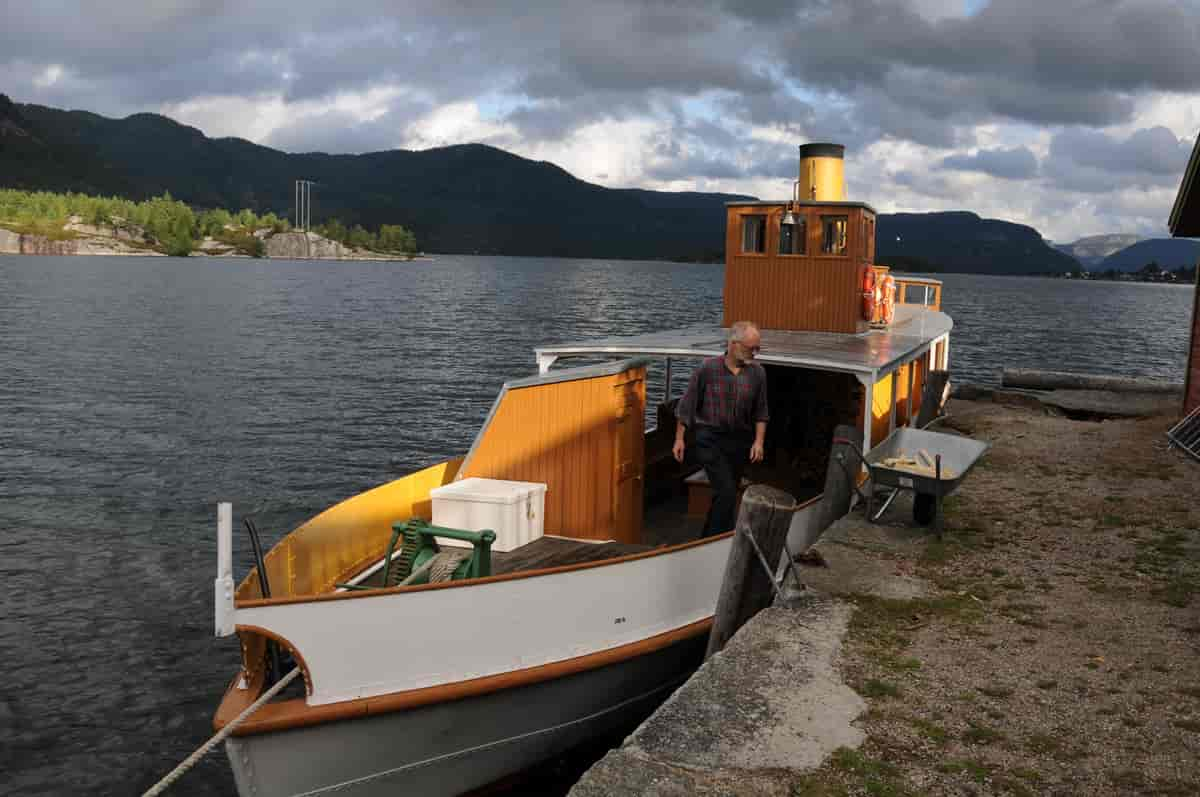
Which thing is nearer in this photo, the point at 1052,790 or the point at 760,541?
the point at 1052,790

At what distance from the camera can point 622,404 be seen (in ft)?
35.3

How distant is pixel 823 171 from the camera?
59.6 ft

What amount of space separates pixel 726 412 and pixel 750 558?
180cm

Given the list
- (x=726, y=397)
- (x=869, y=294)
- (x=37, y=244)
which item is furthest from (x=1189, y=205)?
(x=37, y=244)

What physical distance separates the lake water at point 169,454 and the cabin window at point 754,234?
31.3ft

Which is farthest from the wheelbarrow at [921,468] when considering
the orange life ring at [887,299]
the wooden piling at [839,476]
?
the orange life ring at [887,299]

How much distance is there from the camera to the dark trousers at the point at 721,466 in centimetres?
1002

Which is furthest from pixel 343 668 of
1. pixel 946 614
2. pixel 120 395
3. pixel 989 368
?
pixel 989 368

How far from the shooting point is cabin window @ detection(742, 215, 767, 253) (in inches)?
645

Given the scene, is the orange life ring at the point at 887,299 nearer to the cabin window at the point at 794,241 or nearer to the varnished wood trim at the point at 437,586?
the cabin window at the point at 794,241

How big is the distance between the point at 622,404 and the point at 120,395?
25818 millimetres

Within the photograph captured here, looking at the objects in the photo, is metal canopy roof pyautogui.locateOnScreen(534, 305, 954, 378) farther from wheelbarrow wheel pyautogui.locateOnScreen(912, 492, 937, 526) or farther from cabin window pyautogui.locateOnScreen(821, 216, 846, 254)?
wheelbarrow wheel pyautogui.locateOnScreen(912, 492, 937, 526)

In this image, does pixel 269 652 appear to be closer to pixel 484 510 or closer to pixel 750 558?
pixel 484 510

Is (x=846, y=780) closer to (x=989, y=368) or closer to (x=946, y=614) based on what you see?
(x=946, y=614)
